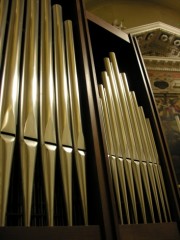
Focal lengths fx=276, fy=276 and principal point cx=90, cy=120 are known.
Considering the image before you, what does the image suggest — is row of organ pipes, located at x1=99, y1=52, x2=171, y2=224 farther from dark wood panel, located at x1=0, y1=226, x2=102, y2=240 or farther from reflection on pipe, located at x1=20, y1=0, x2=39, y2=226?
reflection on pipe, located at x1=20, y1=0, x2=39, y2=226


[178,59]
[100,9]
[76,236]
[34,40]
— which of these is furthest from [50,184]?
[100,9]

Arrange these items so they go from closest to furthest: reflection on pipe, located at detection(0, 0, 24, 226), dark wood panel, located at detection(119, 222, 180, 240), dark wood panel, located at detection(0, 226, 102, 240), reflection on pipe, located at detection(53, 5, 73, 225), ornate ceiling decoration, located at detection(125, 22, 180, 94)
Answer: dark wood panel, located at detection(0, 226, 102, 240) → reflection on pipe, located at detection(0, 0, 24, 226) → reflection on pipe, located at detection(53, 5, 73, 225) → dark wood panel, located at detection(119, 222, 180, 240) → ornate ceiling decoration, located at detection(125, 22, 180, 94)

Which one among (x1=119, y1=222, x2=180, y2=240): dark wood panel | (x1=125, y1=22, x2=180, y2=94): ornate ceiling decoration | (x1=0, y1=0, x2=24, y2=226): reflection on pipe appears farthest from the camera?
(x1=125, y1=22, x2=180, y2=94): ornate ceiling decoration

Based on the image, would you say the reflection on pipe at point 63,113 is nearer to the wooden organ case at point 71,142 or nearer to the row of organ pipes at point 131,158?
the wooden organ case at point 71,142

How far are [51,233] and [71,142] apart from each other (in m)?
0.62

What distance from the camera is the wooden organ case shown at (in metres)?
1.56

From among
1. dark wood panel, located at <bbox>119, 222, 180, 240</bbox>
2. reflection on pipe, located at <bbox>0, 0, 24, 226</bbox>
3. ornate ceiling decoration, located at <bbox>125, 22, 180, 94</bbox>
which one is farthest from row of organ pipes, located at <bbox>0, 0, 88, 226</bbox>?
ornate ceiling decoration, located at <bbox>125, 22, 180, 94</bbox>

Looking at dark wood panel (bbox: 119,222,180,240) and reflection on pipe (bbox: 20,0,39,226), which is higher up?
reflection on pipe (bbox: 20,0,39,226)

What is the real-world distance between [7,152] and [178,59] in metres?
4.59

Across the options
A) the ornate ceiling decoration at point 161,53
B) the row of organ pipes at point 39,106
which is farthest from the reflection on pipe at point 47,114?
the ornate ceiling decoration at point 161,53

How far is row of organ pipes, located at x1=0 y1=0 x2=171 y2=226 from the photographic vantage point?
157 cm

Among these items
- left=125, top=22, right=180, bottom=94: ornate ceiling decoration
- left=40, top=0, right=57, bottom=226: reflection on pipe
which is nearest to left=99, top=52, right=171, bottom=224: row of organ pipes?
left=40, top=0, right=57, bottom=226: reflection on pipe

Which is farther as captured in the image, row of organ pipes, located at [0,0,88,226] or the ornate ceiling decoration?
the ornate ceiling decoration

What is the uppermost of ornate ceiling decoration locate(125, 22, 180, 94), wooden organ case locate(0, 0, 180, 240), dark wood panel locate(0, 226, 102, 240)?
ornate ceiling decoration locate(125, 22, 180, 94)
